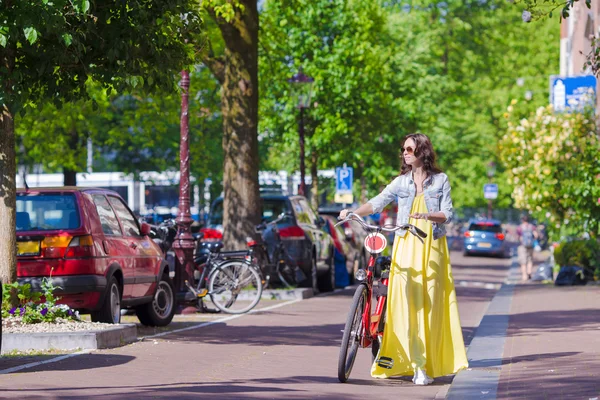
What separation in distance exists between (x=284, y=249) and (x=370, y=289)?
468 inches

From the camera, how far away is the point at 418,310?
9062 millimetres

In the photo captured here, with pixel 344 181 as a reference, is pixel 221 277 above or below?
below

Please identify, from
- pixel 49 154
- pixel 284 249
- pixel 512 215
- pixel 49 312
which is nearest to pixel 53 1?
pixel 49 312

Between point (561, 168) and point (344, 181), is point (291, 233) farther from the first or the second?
point (344, 181)

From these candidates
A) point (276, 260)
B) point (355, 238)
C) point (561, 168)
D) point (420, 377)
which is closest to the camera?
point (420, 377)

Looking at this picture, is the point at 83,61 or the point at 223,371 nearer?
the point at 223,371

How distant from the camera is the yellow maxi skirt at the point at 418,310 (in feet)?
29.6

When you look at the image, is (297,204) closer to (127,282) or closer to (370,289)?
(127,282)

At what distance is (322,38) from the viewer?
36500 millimetres

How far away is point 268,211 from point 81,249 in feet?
33.0

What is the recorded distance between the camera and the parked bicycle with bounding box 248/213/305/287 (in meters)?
20.2

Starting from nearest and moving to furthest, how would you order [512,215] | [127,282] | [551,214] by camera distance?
[127,282] → [551,214] → [512,215]

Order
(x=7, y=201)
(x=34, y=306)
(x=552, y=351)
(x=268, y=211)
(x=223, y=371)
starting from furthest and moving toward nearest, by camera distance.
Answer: (x=268, y=211)
(x=7, y=201)
(x=34, y=306)
(x=552, y=351)
(x=223, y=371)

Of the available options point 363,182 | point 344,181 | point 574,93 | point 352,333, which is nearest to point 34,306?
point 352,333
